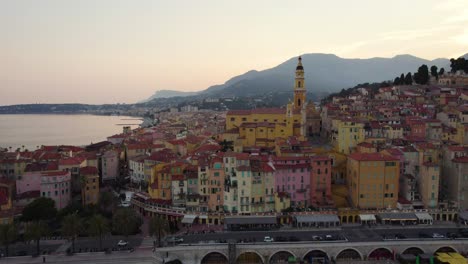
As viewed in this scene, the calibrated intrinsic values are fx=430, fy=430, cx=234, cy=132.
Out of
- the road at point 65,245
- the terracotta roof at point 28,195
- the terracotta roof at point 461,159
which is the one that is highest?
the terracotta roof at point 461,159

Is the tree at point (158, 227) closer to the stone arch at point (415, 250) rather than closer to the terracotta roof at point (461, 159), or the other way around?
the stone arch at point (415, 250)

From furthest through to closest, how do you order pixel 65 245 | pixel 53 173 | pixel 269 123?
pixel 269 123 → pixel 53 173 → pixel 65 245

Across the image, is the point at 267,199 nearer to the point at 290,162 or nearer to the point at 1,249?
the point at 290,162

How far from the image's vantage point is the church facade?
179 feet

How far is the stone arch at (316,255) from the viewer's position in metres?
32.3

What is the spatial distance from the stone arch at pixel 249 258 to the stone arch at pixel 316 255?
340 cm

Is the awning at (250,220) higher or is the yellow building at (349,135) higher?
the yellow building at (349,135)

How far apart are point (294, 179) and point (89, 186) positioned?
19.9 meters

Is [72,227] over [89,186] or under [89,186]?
under

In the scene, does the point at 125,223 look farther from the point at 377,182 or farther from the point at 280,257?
the point at 377,182

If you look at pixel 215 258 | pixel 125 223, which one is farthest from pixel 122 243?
pixel 215 258

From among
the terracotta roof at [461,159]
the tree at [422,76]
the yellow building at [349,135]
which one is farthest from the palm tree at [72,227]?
the tree at [422,76]

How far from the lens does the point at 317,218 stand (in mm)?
37125

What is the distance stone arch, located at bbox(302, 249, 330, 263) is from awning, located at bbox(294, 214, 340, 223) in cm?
428
